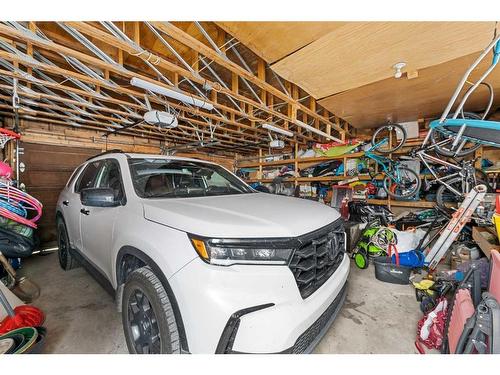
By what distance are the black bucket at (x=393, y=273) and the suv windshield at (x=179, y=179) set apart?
218 cm

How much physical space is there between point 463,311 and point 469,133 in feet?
7.11

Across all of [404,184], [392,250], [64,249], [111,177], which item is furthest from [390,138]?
[64,249]

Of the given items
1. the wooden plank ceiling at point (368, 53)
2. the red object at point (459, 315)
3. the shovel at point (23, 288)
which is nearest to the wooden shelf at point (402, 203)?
the wooden plank ceiling at point (368, 53)

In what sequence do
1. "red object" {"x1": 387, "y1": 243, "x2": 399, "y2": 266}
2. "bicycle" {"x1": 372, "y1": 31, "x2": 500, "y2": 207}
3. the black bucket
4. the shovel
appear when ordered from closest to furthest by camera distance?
"bicycle" {"x1": 372, "y1": 31, "x2": 500, "y2": 207}, the shovel, the black bucket, "red object" {"x1": 387, "y1": 243, "x2": 399, "y2": 266}

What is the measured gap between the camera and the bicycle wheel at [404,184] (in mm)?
4297

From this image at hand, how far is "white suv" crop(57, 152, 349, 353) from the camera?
996mm

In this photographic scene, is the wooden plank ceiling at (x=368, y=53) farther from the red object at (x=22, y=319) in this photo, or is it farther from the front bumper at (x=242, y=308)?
the red object at (x=22, y=319)

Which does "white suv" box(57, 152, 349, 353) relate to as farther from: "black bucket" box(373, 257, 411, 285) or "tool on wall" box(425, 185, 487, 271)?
"tool on wall" box(425, 185, 487, 271)

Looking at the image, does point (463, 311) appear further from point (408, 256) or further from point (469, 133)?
point (469, 133)

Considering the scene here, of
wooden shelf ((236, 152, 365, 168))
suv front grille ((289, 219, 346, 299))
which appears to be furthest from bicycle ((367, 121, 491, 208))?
suv front grille ((289, 219, 346, 299))

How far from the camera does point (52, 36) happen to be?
2.21 metres

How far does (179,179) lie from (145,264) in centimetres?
96

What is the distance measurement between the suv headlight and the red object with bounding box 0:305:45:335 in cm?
175
